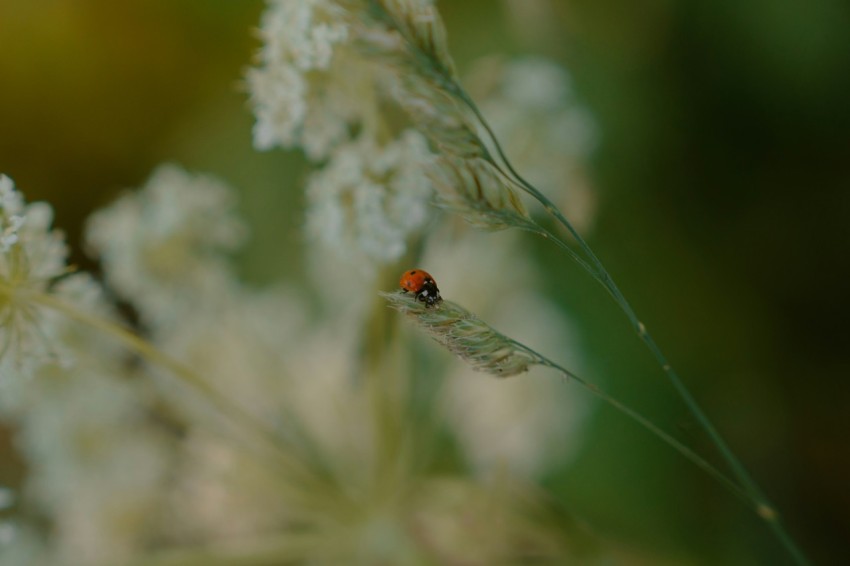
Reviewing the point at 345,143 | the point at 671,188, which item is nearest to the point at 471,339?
the point at 345,143

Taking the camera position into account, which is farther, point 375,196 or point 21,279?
point 375,196

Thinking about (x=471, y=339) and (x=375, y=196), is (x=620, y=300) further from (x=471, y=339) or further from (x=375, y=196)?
(x=375, y=196)

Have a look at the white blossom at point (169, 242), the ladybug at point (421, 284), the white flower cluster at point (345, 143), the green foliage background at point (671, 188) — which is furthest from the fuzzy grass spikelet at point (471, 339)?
the green foliage background at point (671, 188)

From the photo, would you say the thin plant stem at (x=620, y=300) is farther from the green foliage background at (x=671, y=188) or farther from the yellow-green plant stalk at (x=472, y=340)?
the green foliage background at (x=671, y=188)

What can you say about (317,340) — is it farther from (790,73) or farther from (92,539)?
(790,73)

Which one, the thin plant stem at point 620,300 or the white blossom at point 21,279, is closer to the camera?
the thin plant stem at point 620,300
